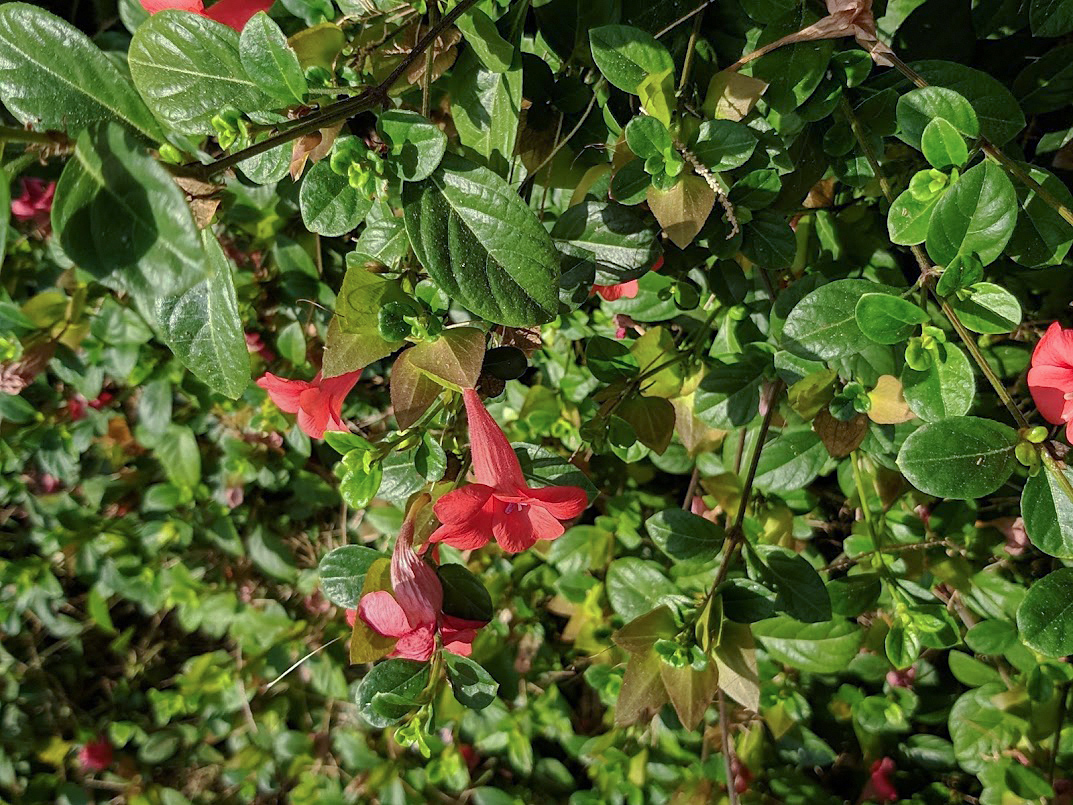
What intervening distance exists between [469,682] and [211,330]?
0.41m

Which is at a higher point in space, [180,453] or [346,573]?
[346,573]

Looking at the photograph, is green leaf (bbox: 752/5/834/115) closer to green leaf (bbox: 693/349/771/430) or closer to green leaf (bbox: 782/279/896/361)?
green leaf (bbox: 782/279/896/361)

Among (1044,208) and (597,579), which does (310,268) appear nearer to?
(597,579)

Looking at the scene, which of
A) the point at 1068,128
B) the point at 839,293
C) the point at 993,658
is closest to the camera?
the point at 839,293

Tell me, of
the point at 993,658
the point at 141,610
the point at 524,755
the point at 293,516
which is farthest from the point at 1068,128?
the point at 141,610

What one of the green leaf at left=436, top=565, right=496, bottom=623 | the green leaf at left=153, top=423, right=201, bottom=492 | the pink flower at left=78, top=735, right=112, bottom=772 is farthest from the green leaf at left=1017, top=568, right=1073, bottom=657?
the pink flower at left=78, top=735, right=112, bottom=772

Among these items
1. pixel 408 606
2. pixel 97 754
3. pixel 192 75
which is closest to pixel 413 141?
pixel 192 75

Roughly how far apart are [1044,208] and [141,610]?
2.38 metres

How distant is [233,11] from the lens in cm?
70

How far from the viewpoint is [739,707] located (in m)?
1.36

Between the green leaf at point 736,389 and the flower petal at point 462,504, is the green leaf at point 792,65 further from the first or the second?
the flower petal at point 462,504

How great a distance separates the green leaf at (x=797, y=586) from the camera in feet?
2.71

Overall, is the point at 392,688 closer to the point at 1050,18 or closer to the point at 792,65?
the point at 792,65

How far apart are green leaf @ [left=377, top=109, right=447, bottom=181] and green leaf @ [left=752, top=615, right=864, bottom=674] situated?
0.81m
